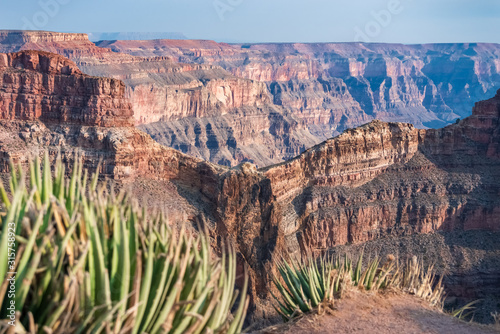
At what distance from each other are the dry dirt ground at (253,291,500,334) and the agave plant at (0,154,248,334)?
144 inches

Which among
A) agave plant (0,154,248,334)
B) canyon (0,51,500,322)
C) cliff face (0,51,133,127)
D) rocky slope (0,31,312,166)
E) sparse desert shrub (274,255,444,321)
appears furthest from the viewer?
rocky slope (0,31,312,166)

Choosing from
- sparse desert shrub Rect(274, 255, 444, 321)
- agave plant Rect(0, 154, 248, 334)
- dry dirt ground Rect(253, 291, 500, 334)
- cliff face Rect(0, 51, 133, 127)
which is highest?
cliff face Rect(0, 51, 133, 127)

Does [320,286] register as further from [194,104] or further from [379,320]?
[194,104]

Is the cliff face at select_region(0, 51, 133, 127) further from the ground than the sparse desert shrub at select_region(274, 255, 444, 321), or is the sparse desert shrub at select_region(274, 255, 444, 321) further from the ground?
the cliff face at select_region(0, 51, 133, 127)

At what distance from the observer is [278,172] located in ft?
131

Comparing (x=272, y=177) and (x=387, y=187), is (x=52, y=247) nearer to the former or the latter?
(x=272, y=177)

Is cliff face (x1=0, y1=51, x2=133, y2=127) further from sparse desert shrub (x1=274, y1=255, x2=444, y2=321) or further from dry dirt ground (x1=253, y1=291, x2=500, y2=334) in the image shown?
dry dirt ground (x1=253, y1=291, x2=500, y2=334)

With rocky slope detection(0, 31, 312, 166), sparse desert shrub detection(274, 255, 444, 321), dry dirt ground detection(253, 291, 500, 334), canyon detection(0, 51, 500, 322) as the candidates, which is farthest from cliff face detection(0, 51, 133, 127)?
rocky slope detection(0, 31, 312, 166)

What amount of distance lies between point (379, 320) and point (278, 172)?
29483 mm

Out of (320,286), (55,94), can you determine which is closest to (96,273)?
(320,286)

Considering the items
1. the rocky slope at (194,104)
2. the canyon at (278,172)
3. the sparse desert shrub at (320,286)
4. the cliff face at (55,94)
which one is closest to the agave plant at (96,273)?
the sparse desert shrub at (320,286)

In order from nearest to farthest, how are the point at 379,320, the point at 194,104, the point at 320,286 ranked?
the point at 379,320 → the point at 320,286 → the point at 194,104

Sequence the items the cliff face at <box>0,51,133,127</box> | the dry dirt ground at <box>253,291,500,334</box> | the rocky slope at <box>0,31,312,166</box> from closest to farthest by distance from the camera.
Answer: the dry dirt ground at <box>253,291,500,334</box> < the cliff face at <box>0,51,133,127</box> < the rocky slope at <box>0,31,312,166</box>

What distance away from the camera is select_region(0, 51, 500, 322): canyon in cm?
3662
